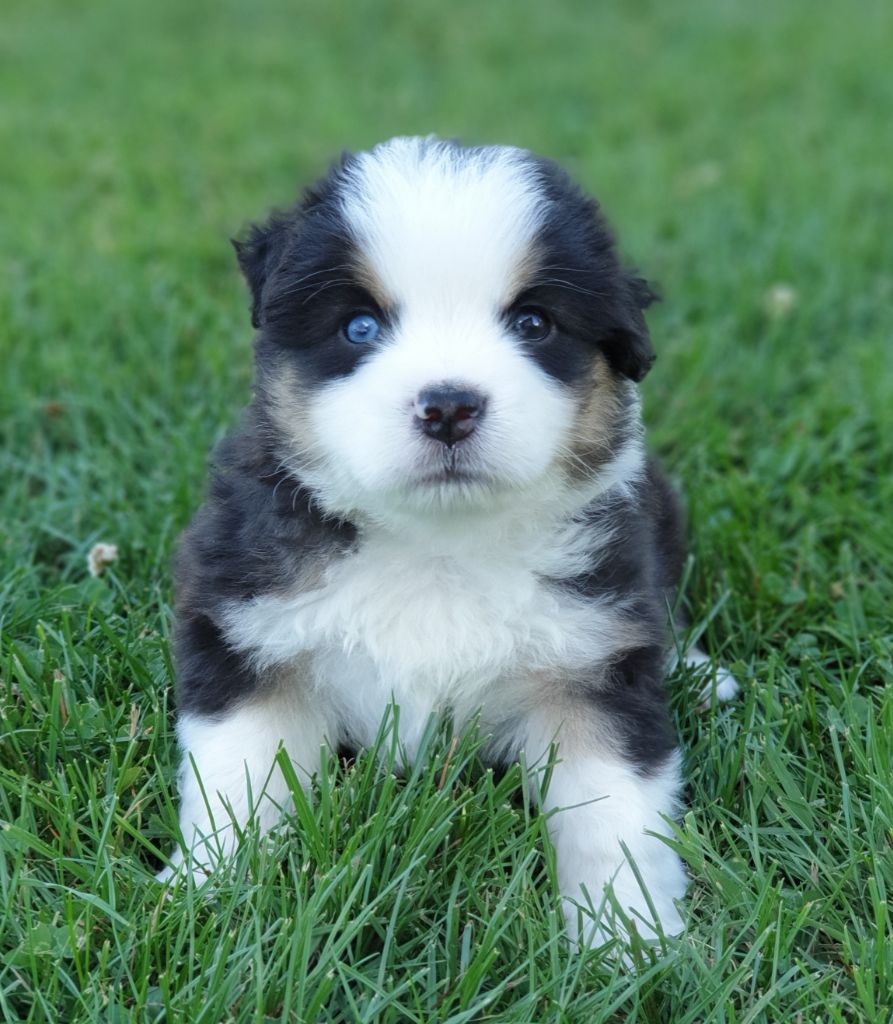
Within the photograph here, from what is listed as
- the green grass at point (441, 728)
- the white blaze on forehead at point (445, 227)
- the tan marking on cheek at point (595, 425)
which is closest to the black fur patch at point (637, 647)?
the tan marking on cheek at point (595, 425)

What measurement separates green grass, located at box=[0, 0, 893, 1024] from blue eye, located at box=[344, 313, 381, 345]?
931 millimetres

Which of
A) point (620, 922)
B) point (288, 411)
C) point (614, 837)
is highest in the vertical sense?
point (288, 411)

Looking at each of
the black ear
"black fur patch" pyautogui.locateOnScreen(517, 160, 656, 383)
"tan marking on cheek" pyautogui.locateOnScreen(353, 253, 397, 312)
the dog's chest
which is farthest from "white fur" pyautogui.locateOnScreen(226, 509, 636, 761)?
the black ear

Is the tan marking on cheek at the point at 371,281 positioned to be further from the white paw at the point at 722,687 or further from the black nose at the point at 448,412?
the white paw at the point at 722,687

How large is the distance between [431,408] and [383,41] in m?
8.88

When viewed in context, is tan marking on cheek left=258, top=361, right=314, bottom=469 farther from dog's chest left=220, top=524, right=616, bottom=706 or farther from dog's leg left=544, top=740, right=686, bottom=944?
dog's leg left=544, top=740, right=686, bottom=944

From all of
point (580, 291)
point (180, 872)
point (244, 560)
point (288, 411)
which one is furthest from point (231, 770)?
point (580, 291)

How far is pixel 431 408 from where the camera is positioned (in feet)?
8.43

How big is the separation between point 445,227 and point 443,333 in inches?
8.6

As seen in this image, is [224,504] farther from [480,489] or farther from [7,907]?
[7,907]

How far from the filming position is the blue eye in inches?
109

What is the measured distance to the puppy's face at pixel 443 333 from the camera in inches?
103

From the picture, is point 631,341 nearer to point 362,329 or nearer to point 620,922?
point 362,329

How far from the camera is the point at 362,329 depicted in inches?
109
